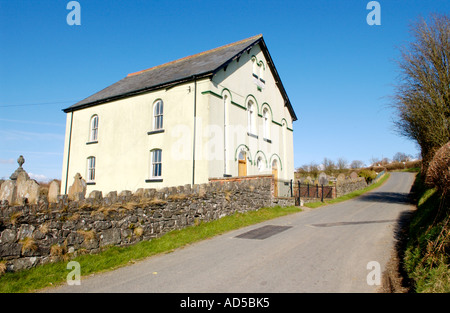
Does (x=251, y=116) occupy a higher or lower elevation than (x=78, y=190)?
higher

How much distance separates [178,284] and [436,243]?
500 cm

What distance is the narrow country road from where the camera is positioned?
5336mm

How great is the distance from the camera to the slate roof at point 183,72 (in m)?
17.1

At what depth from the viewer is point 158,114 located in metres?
18.0

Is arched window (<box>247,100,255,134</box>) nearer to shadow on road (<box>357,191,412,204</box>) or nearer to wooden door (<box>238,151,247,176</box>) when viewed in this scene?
wooden door (<box>238,151,247,176</box>)

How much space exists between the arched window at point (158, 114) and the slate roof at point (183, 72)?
1.06 m

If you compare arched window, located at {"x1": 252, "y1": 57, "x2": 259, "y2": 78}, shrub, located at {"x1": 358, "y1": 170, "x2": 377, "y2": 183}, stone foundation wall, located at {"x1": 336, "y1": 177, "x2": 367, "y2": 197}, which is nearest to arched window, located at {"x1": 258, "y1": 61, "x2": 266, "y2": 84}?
arched window, located at {"x1": 252, "y1": 57, "x2": 259, "y2": 78}

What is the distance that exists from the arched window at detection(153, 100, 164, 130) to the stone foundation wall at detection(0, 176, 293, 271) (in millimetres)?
7710

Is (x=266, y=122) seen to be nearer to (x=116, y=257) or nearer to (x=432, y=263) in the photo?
(x=116, y=257)

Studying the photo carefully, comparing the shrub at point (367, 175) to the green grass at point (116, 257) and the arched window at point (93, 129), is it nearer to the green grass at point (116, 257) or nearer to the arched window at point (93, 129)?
the green grass at point (116, 257)

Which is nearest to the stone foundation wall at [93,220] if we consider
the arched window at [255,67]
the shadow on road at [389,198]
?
the arched window at [255,67]

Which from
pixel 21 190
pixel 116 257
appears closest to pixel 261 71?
pixel 116 257

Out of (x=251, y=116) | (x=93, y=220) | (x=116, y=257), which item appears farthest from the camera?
(x=251, y=116)

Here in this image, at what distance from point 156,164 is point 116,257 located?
35.4ft
